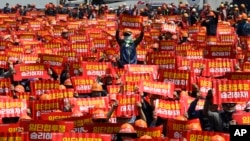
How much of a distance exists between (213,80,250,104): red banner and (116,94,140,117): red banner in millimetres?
1477

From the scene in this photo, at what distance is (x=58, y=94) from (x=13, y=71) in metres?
2.64

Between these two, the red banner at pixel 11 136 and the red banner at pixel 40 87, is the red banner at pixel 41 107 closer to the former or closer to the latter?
the red banner at pixel 40 87

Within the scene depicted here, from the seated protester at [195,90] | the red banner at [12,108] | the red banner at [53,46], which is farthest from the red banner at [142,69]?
the red banner at [53,46]

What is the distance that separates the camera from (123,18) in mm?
20891

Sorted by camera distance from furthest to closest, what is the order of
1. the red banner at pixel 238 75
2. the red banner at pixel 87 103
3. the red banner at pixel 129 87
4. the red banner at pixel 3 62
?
1. the red banner at pixel 3 62
2. the red banner at pixel 129 87
3. the red banner at pixel 238 75
4. the red banner at pixel 87 103

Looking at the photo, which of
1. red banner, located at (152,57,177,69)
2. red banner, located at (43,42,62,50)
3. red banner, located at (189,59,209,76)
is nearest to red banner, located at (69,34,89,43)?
red banner, located at (43,42,62,50)

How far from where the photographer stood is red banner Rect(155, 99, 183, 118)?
12.7m

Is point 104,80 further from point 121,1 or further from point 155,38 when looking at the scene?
point 121,1

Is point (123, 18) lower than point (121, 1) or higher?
higher

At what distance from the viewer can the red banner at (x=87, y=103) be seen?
13.2 m

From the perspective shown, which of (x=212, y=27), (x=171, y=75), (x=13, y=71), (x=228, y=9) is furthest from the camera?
(x=228, y=9)

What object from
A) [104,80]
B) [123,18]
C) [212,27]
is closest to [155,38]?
[212,27]

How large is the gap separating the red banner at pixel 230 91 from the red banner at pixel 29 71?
17.4 feet

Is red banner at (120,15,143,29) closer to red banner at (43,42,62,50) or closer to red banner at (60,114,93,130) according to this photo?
red banner at (43,42,62,50)
